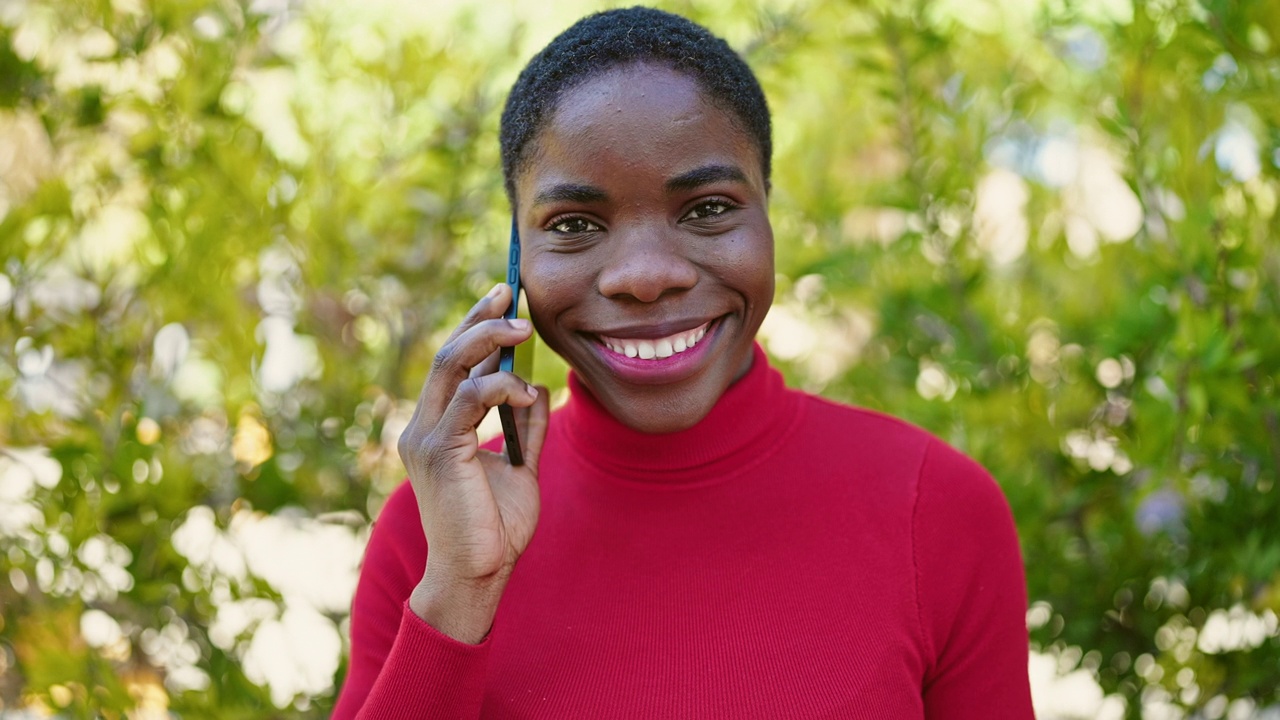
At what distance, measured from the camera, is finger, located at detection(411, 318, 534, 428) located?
59.4 inches

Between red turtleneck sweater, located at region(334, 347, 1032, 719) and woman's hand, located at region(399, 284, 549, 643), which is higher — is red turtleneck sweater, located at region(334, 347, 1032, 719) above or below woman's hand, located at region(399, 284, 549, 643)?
below

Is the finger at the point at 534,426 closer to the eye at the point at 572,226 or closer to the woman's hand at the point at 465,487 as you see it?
the woman's hand at the point at 465,487

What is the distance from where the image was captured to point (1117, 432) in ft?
8.09

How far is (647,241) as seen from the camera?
1.50 meters

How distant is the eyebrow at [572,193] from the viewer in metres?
1.49

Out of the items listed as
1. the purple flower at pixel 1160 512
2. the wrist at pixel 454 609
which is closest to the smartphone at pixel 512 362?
the wrist at pixel 454 609

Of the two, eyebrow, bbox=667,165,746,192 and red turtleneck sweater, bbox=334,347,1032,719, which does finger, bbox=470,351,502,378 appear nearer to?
red turtleneck sweater, bbox=334,347,1032,719

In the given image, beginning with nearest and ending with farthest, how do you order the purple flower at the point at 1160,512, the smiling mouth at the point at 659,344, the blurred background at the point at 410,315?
the smiling mouth at the point at 659,344, the blurred background at the point at 410,315, the purple flower at the point at 1160,512

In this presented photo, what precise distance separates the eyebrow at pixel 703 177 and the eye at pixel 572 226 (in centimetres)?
12

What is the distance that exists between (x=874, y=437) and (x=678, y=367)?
1.32 ft

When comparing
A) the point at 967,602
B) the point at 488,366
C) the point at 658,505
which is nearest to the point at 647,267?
the point at 488,366

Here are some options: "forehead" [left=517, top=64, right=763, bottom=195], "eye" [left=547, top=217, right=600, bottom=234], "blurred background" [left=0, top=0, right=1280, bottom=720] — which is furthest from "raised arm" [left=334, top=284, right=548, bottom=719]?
"blurred background" [left=0, top=0, right=1280, bottom=720]

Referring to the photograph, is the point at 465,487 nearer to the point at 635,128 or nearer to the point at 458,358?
the point at 458,358

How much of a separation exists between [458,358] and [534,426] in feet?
0.67
